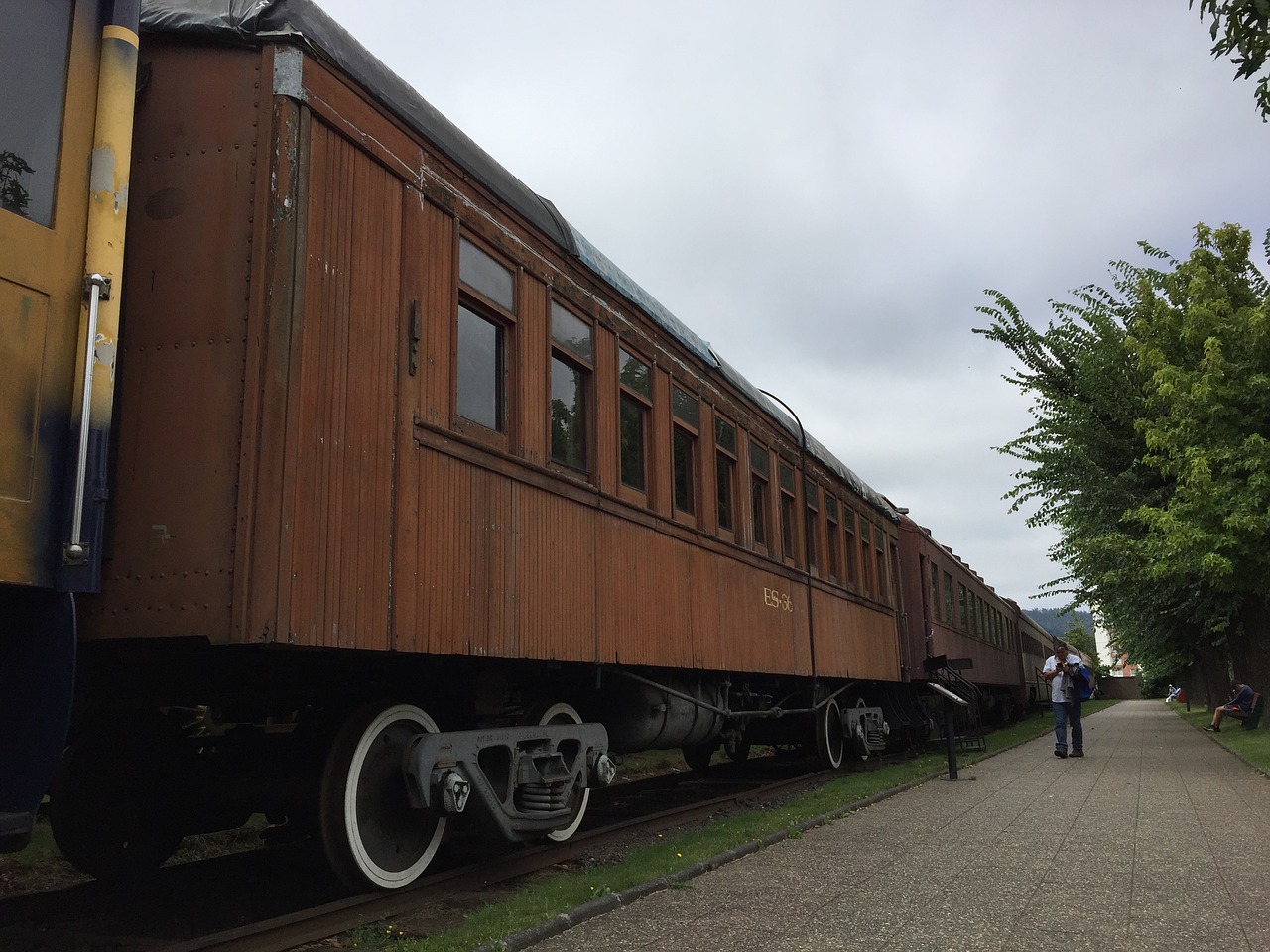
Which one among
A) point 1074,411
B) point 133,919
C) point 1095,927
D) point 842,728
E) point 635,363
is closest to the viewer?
point 1095,927

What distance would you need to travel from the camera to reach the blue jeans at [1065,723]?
511 inches

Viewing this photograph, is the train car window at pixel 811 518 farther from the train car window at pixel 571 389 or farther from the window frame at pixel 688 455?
the train car window at pixel 571 389

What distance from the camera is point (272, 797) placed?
14.6 feet

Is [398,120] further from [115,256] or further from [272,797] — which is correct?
[272,797]

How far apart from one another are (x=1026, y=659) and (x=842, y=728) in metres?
21.4

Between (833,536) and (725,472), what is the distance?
12.6 ft

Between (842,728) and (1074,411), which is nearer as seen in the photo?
(842,728)

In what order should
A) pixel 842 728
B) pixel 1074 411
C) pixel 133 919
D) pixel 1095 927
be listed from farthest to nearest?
1. pixel 1074 411
2. pixel 842 728
3. pixel 133 919
4. pixel 1095 927

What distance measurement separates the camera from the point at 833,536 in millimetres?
12211

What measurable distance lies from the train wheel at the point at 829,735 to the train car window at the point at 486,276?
23.2ft

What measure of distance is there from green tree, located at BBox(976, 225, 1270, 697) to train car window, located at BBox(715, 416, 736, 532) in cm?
746

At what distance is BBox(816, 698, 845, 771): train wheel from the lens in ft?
37.1

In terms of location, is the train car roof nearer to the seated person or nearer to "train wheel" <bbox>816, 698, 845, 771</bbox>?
"train wheel" <bbox>816, 698, 845, 771</bbox>

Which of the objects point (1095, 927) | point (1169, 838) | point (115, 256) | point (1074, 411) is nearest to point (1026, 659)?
point (1074, 411)
